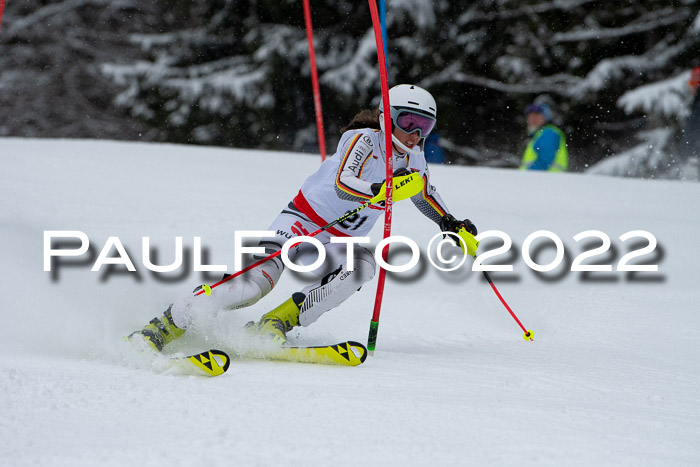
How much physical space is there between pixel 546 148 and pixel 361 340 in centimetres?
482

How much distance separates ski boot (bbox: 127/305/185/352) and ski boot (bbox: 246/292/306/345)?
1.34 ft

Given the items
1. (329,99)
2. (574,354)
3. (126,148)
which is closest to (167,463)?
(574,354)

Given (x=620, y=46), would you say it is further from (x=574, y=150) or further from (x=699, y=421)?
(x=699, y=421)

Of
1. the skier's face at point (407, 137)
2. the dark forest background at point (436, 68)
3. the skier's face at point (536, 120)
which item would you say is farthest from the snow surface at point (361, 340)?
the dark forest background at point (436, 68)

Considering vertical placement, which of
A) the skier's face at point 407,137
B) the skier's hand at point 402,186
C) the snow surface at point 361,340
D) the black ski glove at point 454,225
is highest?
the skier's face at point 407,137

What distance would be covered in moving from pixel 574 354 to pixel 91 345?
2.33m

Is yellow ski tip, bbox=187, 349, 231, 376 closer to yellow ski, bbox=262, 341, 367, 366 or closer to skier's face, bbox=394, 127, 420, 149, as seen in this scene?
yellow ski, bbox=262, 341, 367, 366

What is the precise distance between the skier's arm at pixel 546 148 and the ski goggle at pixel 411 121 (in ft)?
15.9

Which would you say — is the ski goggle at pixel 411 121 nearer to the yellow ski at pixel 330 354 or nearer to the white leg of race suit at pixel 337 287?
the white leg of race suit at pixel 337 287

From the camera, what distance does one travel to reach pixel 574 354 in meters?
4.00

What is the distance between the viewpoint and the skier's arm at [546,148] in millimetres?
8289

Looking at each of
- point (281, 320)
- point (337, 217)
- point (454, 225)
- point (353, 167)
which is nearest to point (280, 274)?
point (281, 320)

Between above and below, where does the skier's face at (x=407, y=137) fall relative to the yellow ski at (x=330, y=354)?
above

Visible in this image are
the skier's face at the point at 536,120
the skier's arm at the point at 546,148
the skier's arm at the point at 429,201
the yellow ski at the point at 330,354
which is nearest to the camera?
the yellow ski at the point at 330,354
